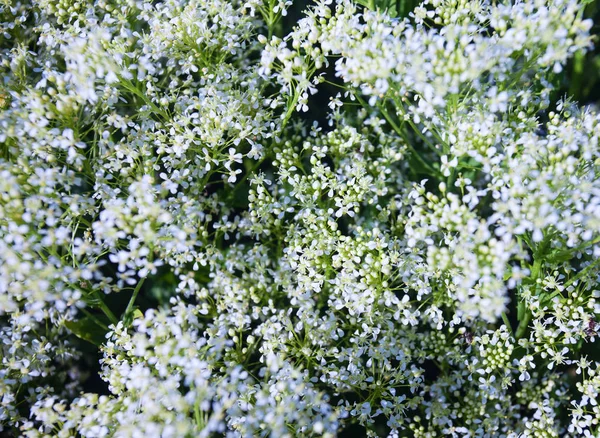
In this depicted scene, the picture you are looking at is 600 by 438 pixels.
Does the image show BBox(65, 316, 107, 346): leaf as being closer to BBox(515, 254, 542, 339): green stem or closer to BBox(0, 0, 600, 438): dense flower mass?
BBox(0, 0, 600, 438): dense flower mass

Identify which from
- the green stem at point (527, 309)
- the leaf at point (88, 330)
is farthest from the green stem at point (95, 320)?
the green stem at point (527, 309)

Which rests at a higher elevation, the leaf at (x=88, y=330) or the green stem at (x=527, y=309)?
the green stem at (x=527, y=309)

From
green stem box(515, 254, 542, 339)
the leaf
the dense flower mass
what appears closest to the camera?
the dense flower mass

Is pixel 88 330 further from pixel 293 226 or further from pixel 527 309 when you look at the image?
pixel 527 309

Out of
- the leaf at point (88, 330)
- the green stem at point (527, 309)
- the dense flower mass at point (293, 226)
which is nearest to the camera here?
the dense flower mass at point (293, 226)

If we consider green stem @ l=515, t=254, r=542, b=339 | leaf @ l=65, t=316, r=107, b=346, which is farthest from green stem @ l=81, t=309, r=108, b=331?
green stem @ l=515, t=254, r=542, b=339

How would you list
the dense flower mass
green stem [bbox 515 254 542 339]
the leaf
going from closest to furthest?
the dense flower mass → green stem [bbox 515 254 542 339] → the leaf

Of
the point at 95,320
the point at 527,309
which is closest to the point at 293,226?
the point at 95,320

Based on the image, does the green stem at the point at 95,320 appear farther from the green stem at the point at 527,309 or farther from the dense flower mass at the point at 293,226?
the green stem at the point at 527,309

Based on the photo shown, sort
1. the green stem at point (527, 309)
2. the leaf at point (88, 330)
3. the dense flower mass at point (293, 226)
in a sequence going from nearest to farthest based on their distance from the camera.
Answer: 1. the dense flower mass at point (293, 226)
2. the green stem at point (527, 309)
3. the leaf at point (88, 330)
